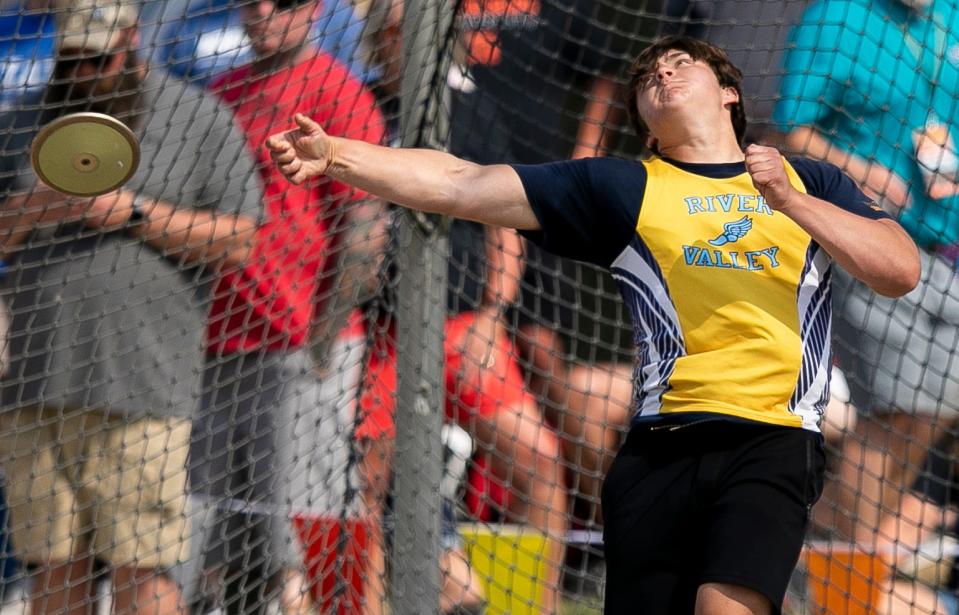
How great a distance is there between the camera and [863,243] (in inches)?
99.4

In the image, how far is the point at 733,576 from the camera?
7.83ft

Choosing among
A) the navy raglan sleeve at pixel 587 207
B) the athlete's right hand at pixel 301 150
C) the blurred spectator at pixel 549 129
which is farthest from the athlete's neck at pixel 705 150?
the blurred spectator at pixel 549 129

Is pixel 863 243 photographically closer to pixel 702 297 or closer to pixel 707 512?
pixel 702 297

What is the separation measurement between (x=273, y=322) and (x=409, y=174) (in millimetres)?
1299

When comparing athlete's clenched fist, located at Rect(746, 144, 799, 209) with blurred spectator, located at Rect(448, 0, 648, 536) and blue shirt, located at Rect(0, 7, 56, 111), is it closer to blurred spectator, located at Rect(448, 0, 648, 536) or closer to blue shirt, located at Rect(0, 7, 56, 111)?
blurred spectator, located at Rect(448, 0, 648, 536)

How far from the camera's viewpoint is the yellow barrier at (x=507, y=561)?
3840 millimetres

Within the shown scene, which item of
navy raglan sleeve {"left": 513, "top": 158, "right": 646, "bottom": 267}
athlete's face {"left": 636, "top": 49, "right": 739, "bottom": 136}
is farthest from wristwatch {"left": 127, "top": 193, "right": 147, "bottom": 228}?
athlete's face {"left": 636, "top": 49, "right": 739, "bottom": 136}

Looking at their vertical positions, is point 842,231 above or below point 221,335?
above

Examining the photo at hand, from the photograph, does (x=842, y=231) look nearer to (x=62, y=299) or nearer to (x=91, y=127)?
(x=91, y=127)

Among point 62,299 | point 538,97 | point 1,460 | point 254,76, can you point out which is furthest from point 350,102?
point 1,460

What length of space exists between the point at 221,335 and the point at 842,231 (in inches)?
74.3

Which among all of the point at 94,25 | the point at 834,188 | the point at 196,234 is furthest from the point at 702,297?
the point at 94,25

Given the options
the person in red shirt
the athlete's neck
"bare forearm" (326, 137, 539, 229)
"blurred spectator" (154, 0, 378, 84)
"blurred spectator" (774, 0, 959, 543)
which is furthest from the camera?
"blurred spectator" (774, 0, 959, 543)

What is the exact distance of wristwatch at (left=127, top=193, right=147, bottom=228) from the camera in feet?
11.8
